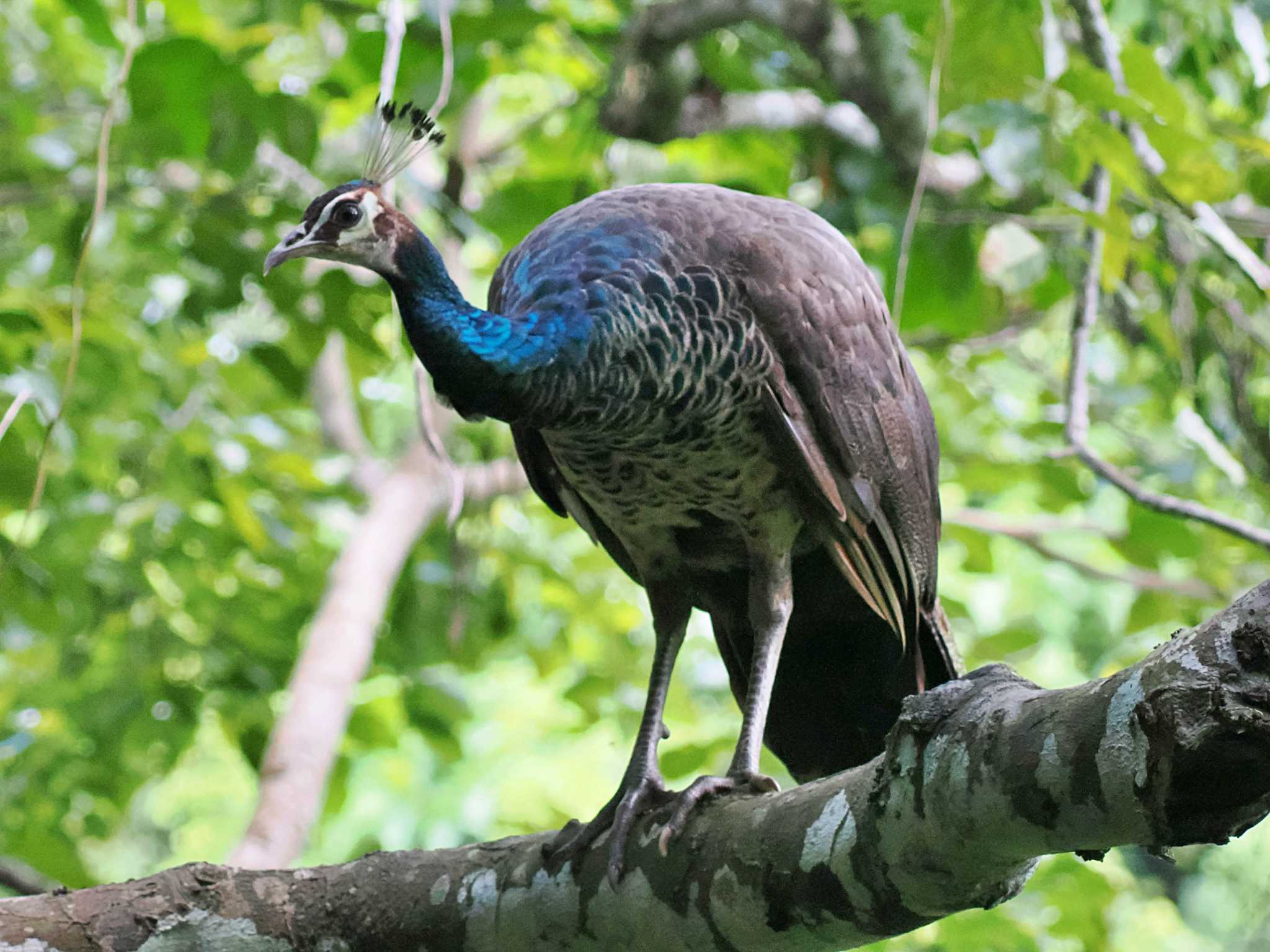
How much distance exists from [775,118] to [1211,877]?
758cm

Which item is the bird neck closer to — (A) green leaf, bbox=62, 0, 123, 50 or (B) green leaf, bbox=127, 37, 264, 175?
(B) green leaf, bbox=127, 37, 264, 175

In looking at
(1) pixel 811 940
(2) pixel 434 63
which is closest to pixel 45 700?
(2) pixel 434 63

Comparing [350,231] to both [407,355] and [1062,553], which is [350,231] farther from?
[1062,553]

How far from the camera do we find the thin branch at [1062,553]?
173 inches

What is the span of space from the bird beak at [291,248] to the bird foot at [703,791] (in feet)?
3.56

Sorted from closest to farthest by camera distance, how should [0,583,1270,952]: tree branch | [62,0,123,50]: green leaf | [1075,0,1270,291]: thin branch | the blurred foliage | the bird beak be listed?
[0,583,1270,952]: tree branch < the bird beak < [1075,0,1270,291]: thin branch < the blurred foliage < [62,0,123,50]: green leaf

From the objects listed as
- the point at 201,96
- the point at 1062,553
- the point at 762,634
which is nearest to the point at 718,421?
the point at 762,634

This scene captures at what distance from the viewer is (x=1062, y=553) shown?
15.5ft

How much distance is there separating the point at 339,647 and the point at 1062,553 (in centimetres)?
240

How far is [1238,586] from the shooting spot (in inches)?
173

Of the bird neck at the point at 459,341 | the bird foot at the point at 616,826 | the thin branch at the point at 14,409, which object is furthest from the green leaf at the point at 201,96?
the bird foot at the point at 616,826

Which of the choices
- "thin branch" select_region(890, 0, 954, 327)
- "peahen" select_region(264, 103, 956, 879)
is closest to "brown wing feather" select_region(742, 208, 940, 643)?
"peahen" select_region(264, 103, 956, 879)

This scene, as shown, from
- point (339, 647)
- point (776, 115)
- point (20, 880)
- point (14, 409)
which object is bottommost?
point (20, 880)

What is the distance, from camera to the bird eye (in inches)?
93.0
